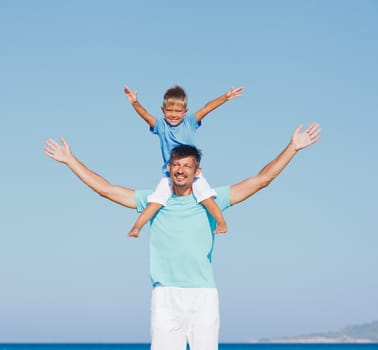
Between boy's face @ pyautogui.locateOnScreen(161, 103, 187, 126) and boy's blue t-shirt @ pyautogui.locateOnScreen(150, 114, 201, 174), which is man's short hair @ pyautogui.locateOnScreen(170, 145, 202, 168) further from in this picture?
boy's face @ pyautogui.locateOnScreen(161, 103, 187, 126)

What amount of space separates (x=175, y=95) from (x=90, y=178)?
10.7 feet

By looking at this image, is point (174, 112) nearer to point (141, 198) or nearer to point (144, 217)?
point (141, 198)

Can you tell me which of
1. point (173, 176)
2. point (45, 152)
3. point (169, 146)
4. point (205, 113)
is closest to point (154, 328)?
point (173, 176)

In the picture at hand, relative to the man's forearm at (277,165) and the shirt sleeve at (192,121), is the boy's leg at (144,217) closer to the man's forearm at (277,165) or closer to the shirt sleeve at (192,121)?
the man's forearm at (277,165)

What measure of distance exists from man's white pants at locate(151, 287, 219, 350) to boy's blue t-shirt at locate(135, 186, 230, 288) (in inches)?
3.6

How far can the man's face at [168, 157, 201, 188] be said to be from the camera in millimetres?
6891

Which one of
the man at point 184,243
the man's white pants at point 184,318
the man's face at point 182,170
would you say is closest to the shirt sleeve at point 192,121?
the man at point 184,243

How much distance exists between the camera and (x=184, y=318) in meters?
6.69

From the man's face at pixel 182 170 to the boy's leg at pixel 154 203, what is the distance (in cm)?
22

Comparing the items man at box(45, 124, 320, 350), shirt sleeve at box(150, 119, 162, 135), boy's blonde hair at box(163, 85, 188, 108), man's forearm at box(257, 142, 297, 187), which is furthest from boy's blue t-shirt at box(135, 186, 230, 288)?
shirt sleeve at box(150, 119, 162, 135)

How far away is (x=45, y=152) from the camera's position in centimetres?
750

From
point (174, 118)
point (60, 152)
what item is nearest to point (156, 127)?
point (174, 118)

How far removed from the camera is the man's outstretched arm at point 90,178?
7172 millimetres

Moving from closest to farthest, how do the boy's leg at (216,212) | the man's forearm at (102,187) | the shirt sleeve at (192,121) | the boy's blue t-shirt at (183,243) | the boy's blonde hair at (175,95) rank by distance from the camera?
the boy's blue t-shirt at (183,243)
the boy's leg at (216,212)
the man's forearm at (102,187)
the boy's blonde hair at (175,95)
the shirt sleeve at (192,121)
